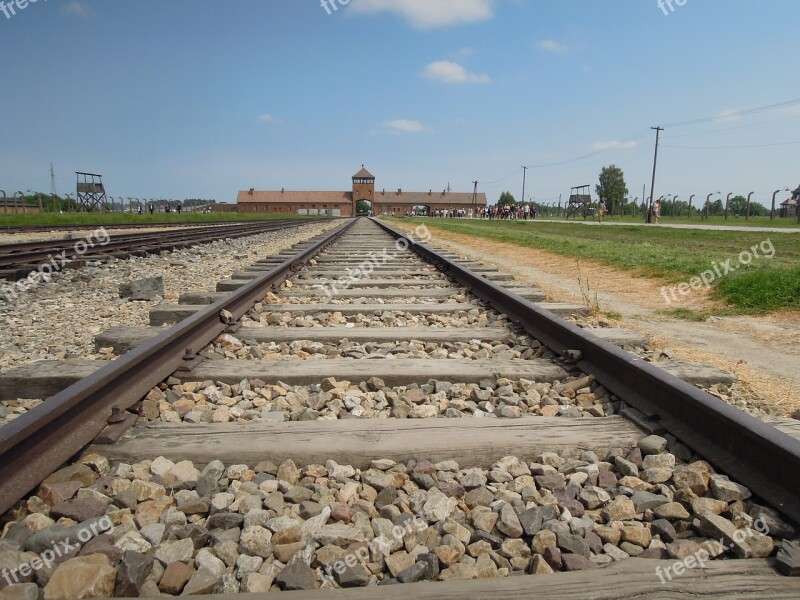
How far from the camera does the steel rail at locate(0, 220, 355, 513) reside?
154 cm

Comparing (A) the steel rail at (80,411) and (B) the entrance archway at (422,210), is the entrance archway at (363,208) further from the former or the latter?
(A) the steel rail at (80,411)

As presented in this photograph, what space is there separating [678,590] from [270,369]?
1971 millimetres

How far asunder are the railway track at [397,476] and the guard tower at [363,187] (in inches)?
4592

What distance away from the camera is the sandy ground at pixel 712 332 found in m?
2.93

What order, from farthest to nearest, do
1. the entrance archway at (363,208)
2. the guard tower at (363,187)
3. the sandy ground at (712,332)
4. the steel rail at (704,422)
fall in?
the guard tower at (363,187), the entrance archway at (363,208), the sandy ground at (712,332), the steel rail at (704,422)

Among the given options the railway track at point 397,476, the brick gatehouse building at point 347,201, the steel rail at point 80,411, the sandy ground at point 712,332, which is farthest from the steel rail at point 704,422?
the brick gatehouse building at point 347,201

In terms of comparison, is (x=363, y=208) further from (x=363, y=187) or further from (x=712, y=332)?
(x=712, y=332)

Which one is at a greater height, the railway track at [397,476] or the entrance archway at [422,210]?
→ the entrance archway at [422,210]

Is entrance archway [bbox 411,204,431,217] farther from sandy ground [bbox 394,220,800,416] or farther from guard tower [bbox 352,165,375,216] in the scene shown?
sandy ground [bbox 394,220,800,416]

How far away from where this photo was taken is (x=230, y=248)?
38.7 feet

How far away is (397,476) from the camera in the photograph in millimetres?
1716

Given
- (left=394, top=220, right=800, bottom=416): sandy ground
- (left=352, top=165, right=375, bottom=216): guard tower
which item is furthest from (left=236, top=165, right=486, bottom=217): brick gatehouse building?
(left=394, top=220, right=800, bottom=416): sandy ground

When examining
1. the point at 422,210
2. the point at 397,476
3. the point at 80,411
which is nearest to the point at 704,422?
the point at 397,476

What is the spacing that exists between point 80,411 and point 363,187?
121541mm
